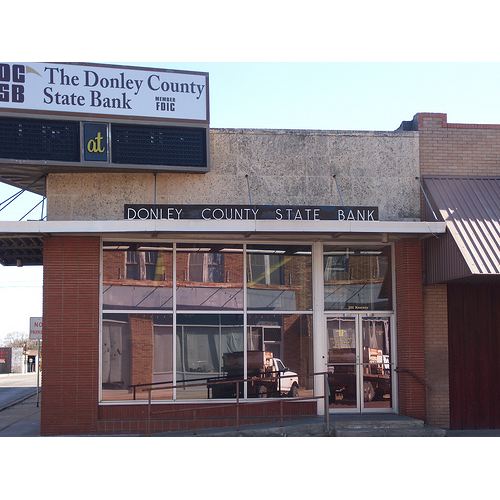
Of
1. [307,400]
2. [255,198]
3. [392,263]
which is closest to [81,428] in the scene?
[307,400]

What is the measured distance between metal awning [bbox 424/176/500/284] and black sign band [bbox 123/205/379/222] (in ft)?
4.55

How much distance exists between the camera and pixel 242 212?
12.2 metres

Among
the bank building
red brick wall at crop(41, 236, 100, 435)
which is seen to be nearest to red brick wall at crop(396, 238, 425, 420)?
the bank building

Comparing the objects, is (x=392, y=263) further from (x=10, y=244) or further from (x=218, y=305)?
(x=10, y=244)

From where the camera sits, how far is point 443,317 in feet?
41.2

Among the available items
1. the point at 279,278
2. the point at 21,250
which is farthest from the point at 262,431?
the point at 21,250

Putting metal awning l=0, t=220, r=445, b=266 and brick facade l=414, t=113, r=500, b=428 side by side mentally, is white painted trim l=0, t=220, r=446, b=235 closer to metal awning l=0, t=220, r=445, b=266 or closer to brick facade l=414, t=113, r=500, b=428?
metal awning l=0, t=220, r=445, b=266

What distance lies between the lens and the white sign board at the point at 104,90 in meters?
11.9

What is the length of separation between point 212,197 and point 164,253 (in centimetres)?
146

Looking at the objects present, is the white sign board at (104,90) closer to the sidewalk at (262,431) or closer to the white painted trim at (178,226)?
the white painted trim at (178,226)

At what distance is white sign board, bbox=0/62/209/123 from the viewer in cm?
1185

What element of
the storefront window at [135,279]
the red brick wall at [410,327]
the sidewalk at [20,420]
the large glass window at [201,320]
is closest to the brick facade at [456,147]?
the red brick wall at [410,327]

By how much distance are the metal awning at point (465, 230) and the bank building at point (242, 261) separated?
0.05 metres

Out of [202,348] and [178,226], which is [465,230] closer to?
[178,226]
